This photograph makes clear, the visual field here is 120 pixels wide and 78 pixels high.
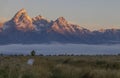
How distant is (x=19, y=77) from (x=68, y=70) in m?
4.37

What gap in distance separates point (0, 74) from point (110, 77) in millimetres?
5159

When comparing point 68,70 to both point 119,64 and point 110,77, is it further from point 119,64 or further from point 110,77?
point 119,64

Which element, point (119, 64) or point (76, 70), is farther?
point (119, 64)

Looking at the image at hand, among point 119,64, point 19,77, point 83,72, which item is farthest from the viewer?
point 119,64

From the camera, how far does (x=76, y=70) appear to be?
77.2 feet

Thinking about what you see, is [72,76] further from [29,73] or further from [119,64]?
[119,64]

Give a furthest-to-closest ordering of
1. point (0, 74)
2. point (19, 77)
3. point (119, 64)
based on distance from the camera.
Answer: point (119, 64)
point (0, 74)
point (19, 77)

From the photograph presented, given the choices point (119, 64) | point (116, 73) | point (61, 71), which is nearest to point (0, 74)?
point (61, 71)

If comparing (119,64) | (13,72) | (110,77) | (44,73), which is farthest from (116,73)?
(119,64)

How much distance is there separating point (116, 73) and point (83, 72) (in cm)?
198

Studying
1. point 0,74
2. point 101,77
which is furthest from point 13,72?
point 101,77

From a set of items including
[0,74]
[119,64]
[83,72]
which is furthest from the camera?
[119,64]

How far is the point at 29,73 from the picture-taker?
2138cm

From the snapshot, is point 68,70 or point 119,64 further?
point 119,64
